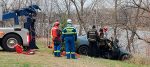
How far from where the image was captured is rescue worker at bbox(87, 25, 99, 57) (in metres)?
19.9

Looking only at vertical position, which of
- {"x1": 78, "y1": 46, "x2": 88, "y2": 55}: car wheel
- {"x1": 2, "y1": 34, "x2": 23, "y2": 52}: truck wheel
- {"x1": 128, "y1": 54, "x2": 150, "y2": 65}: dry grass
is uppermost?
{"x1": 2, "y1": 34, "x2": 23, "y2": 52}: truck wheel

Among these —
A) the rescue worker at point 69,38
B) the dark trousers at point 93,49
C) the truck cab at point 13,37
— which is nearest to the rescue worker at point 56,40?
the rescue worker at point 69,38

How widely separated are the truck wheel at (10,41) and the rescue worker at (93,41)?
11.7 ft

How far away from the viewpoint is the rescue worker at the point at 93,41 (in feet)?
65.3

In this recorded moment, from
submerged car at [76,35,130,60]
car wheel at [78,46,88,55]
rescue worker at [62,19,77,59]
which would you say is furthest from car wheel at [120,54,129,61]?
rescue worker at [62,19,77,59]

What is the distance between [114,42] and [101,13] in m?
16.5

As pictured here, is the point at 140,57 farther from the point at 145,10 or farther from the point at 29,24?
the point at 145,10

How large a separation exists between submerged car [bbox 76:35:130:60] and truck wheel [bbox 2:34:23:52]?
334cm

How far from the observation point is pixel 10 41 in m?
19.0

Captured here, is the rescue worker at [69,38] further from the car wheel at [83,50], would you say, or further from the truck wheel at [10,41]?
the car wheel at [83,50]

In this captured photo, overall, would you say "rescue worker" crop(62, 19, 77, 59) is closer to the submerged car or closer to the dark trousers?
the dark trousers

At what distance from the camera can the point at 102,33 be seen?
20.7m

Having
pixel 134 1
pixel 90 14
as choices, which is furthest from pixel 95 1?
pixel 134 1

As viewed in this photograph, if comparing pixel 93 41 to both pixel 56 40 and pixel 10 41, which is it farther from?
pixel 10 41
